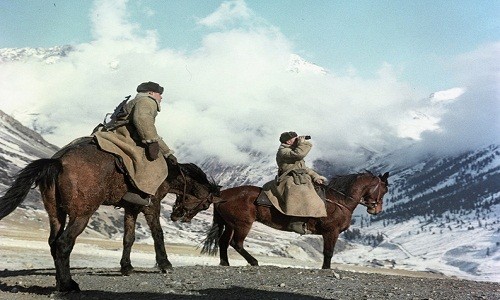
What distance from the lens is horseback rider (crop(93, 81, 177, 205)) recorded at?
37.0 feet

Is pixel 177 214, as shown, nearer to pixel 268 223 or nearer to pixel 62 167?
pixel 268 223

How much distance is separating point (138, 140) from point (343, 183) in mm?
7614

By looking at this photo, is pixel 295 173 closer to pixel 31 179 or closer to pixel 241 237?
pixel 241 237

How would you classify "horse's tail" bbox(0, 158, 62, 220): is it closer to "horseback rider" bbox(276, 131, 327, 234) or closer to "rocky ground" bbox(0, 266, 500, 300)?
"rocky ground" bbox(0, 266, 500, 300)

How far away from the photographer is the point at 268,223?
15.8m

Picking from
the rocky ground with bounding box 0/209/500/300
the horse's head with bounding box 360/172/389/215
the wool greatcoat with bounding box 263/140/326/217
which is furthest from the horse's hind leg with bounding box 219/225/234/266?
the horse's head with bounding box 360/172/389/215

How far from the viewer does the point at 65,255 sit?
33.1ft

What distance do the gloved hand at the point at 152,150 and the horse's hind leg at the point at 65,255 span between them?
6.56 feet

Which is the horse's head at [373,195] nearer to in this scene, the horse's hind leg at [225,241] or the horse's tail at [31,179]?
the horse's hind leg at [225,241]

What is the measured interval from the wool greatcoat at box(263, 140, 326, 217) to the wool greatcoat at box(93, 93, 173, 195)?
440 centimetres

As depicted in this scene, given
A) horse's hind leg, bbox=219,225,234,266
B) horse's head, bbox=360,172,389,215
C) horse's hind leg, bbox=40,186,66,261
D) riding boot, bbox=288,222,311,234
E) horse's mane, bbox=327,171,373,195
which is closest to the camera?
horse's hind leg, bbox=40,186,66,261

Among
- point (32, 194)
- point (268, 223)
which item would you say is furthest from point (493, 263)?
point (268, 223)

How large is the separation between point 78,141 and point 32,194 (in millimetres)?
83994

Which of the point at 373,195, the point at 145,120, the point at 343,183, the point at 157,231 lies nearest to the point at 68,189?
the point at 145,120
